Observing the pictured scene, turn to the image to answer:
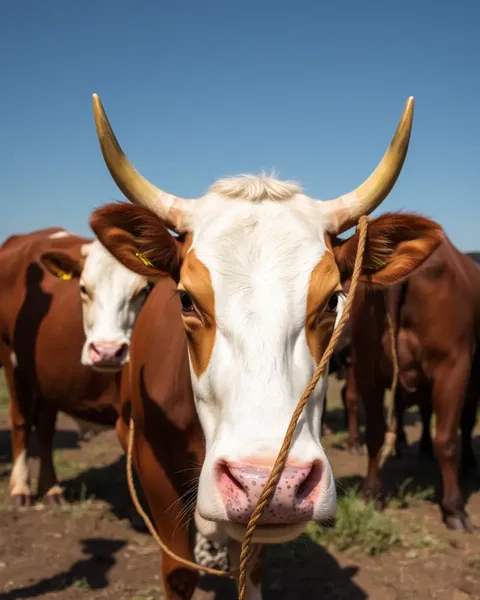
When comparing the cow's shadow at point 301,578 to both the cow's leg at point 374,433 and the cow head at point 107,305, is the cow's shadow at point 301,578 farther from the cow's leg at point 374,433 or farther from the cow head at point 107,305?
the cow head at point 107,305

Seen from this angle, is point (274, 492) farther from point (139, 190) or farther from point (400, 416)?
point (400, 416)

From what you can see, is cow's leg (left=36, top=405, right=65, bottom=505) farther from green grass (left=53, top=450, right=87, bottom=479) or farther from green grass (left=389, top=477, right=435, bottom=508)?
green grass (left=389, top=477, right=435, bottom=508)

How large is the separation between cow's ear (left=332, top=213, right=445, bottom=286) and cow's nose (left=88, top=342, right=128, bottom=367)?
77.8 inches

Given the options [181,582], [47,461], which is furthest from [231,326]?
[47,461]

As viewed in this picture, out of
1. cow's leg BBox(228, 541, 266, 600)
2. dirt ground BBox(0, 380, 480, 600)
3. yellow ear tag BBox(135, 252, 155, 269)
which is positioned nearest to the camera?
yellow ear tag BBox(135, 252, 155, 269)

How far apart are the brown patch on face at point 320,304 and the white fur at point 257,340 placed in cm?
3

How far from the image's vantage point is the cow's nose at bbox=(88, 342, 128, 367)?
3.72 meters

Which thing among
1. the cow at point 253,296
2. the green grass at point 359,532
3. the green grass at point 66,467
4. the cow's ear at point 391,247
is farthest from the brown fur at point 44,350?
the cow's ear at point 391,247

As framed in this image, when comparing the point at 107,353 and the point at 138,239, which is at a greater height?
the point at 138,239

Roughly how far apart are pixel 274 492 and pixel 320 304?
656 millimetres

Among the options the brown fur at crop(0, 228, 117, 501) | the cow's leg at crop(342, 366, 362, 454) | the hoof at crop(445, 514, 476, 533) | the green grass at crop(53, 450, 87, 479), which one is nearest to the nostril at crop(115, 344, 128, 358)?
the brown fur at crop(0, 228, 117, 501)

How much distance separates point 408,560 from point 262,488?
2937 millimetres

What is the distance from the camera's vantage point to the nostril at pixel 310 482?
1539 millimetres

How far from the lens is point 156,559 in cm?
397
